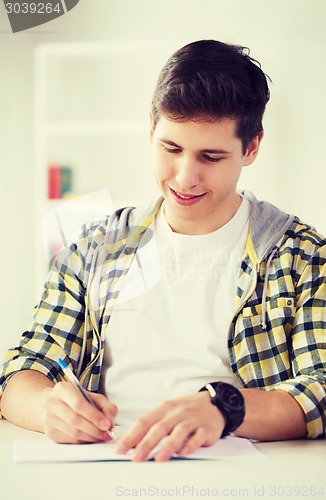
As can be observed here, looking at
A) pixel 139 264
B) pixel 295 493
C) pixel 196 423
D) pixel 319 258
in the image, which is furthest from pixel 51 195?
pixel 295 493

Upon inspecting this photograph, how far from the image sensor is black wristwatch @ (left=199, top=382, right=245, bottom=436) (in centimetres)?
97

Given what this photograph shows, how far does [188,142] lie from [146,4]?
1.03 feet

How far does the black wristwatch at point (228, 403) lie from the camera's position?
97cm

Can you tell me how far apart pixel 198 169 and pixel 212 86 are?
13cm

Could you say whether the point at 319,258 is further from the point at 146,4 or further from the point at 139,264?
the point at 146,4

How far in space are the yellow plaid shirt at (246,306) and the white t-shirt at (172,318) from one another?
0.02 m

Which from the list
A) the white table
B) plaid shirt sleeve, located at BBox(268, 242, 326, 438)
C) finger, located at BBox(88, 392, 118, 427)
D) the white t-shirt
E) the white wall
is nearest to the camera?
the white table

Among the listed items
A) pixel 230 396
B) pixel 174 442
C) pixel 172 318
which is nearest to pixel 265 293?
pixel 172 318

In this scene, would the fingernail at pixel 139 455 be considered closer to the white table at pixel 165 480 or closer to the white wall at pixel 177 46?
the white table at pixel 165 480

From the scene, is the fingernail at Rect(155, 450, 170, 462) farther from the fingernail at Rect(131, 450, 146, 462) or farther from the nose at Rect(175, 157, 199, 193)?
the nose at Rect(175, 157, 199, 193)

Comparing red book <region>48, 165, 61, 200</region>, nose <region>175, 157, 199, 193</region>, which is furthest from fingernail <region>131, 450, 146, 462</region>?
red book <region>48, 165, 61, 200</region>

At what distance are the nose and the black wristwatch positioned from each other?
0.35 m

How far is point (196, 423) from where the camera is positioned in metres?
0.93

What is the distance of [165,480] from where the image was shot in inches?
34.3
